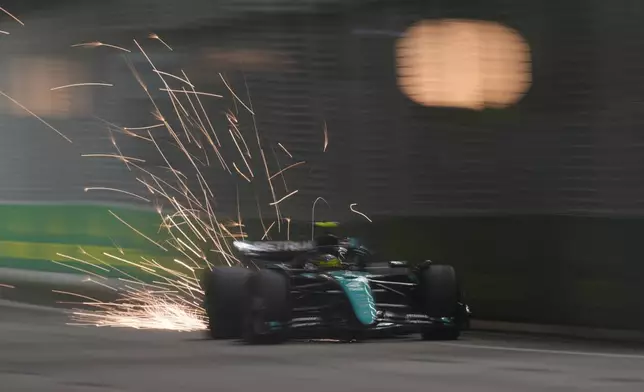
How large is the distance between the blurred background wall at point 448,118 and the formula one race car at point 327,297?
5.53 feet

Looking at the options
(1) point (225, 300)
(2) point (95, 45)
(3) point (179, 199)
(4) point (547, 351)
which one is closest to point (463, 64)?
(1) point (225, 300)

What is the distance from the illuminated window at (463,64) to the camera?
18500 mm

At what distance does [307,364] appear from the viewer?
14.0 meters

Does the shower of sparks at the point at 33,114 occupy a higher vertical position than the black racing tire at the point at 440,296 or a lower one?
higher

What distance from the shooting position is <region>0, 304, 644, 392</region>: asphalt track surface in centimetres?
1254

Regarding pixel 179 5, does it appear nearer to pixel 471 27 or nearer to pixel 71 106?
pixel 71 106

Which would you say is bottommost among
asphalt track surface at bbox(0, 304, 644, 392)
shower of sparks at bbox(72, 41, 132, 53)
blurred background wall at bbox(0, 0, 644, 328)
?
asphalt track surface at bbox(0, 304, 644, 392)

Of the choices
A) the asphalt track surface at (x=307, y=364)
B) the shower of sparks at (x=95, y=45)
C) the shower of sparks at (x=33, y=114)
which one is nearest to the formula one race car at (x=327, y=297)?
the asphalt track surface at (x=307, y=364)

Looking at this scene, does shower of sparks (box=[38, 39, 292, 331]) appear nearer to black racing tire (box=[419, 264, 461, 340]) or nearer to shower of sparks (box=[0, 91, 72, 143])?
shower of sparks (box=[0, 91, 72, 143])

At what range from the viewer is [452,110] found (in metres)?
19.2

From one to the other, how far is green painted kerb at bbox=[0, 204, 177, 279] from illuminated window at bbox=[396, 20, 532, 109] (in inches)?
174

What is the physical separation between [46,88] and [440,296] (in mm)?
10580

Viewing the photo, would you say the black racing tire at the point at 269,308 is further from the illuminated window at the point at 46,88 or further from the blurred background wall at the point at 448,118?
the illuminated window at the point at 46,88

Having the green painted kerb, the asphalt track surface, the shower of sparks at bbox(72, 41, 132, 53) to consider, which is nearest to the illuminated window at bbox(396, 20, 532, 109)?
the asphalt track surface
